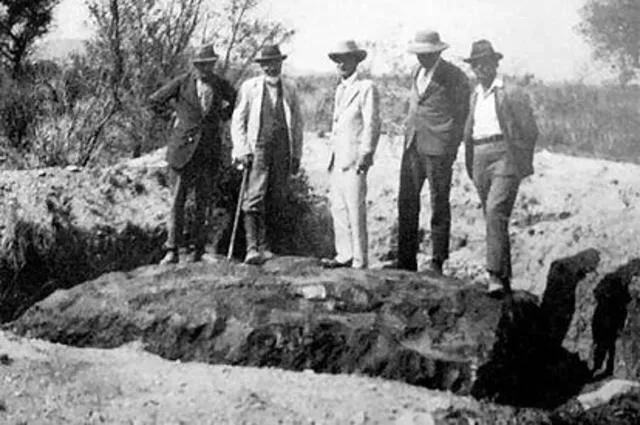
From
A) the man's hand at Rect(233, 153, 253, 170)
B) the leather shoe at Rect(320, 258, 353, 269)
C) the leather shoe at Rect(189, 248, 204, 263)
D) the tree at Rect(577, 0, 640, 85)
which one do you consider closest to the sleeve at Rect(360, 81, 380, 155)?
the leather shoe at Rect(320, 258, 353, 269)

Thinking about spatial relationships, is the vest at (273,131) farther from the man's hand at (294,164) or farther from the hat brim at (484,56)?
the hat brim at (484,56)

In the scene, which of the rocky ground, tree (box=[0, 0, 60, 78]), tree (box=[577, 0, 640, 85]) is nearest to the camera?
the rocky ground

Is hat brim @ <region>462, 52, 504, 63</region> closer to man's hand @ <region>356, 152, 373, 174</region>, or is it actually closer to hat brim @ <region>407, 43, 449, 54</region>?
hat brim @ <region>407, 43, 449, 54</region>

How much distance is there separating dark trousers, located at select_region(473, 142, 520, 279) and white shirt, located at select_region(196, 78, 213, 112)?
2.50 m

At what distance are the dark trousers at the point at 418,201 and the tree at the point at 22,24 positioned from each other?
14.2 metres

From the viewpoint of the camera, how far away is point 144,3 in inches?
567

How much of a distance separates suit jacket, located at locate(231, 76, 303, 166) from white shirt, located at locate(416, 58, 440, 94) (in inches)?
44.1

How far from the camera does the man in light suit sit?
8953 mm

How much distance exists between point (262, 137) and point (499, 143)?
2.10m

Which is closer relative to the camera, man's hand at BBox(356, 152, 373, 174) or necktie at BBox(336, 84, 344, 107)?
man's hand at BBox(356, 152, 373, 174)

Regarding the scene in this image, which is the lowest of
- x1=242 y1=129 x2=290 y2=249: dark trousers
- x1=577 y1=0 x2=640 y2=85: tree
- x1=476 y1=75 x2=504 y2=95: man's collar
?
x1=242 y1=129 x2=290 y2=249: dark trousers

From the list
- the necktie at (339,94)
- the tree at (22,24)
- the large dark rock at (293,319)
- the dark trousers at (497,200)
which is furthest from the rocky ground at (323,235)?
the tree at (22,24)

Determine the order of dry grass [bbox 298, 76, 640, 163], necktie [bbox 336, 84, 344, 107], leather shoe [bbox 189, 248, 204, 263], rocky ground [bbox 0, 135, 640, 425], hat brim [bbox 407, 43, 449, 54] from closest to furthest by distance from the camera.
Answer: rocky ground [bbox 0, 135, 640, 425]
hat brim [bbox 407, 43, 449, 54]
necktie [bbox 336, 84, 344, 107]
leather shoe [bbox 189, 248, 204, 263]
dry grass [bbox 298, 76, 640, 163]

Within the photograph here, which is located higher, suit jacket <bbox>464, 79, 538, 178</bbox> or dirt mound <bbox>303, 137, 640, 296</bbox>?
suit jacket <bbox>464, 79, 538, 178</bbox>
